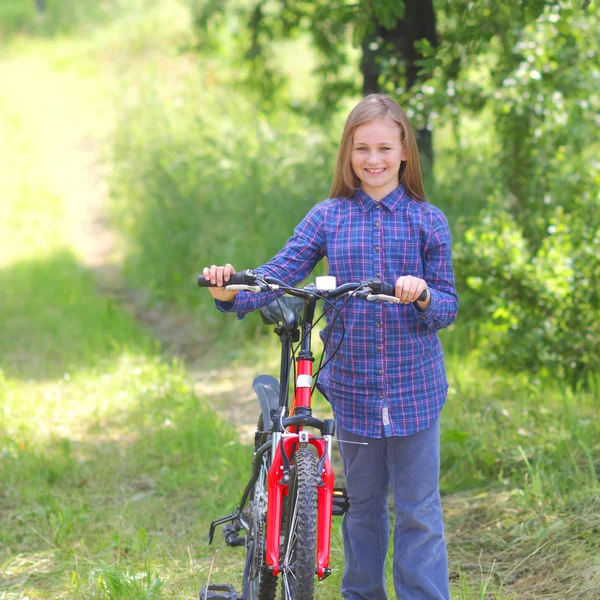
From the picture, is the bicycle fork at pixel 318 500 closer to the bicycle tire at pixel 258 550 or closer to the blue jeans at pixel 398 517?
the bicycle tire at pixel 258 550

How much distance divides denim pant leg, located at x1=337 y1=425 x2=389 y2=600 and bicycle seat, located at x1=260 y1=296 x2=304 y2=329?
16.3 inches

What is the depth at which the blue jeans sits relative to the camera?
2.91 metres

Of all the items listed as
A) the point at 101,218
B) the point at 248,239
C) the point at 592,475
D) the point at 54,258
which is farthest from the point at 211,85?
the point at 592,475

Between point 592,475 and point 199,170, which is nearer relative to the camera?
point 592,475

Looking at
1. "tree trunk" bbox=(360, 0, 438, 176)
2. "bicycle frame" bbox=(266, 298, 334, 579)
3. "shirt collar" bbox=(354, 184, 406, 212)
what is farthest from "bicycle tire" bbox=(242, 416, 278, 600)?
"tree trunk" bbox=(360, 0, 438, 176)

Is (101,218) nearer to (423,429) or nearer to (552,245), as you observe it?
(552,245)

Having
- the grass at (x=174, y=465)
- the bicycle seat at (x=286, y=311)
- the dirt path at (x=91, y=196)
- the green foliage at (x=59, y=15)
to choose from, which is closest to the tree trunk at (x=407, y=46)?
the grass at (x=174, y=465)

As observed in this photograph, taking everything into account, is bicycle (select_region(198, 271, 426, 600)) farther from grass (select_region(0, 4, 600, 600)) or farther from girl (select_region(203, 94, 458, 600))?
grass (select_region(0, 4, 600, 600))

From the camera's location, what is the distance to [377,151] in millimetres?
2887

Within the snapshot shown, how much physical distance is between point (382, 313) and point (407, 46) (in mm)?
3847

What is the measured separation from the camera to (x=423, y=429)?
2877 millimetres

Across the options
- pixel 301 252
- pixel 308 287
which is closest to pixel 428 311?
pixel 308 287

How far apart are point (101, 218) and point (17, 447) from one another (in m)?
8.03

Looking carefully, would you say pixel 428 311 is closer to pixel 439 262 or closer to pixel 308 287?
pixel 439 262
